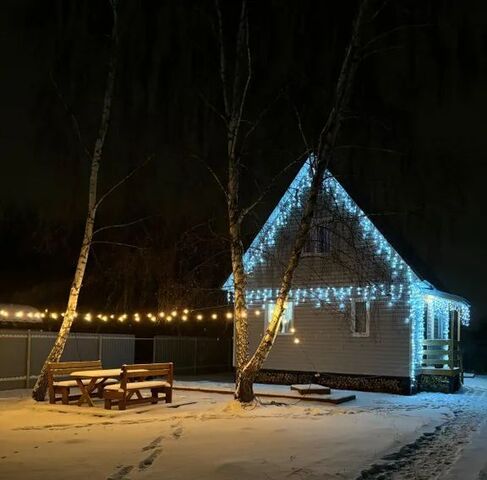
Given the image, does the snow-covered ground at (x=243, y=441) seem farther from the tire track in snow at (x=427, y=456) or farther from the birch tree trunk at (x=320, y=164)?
the birch tree trunk at (x=320, y=164)

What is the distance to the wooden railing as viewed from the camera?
1964 centimetres

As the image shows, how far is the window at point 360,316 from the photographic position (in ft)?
67.2

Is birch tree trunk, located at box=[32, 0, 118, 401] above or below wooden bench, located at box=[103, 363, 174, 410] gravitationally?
above

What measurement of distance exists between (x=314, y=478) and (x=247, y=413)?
6.03 metres

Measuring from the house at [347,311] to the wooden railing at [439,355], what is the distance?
0.10 ft

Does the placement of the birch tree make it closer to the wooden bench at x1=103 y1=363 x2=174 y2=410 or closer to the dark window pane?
the wooden bench at x1=103 y1=363 x2=174 y2=410

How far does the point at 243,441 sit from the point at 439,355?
11416 mm

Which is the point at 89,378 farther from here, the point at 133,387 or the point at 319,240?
the point at 319,240

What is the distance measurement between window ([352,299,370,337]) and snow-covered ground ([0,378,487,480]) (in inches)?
191

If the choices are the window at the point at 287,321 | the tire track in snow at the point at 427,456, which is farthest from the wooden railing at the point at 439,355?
the tire track in snow at the point at 427,456

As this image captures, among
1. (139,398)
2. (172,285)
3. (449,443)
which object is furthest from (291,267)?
(449,443)

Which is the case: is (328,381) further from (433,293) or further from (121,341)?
(121,341)

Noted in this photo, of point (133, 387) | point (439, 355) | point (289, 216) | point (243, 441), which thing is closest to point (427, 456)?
point (243, 441)

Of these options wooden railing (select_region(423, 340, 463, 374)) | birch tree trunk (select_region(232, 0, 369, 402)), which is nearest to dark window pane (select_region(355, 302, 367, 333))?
wooden railing (select_region(423, 340, 463, 374))
